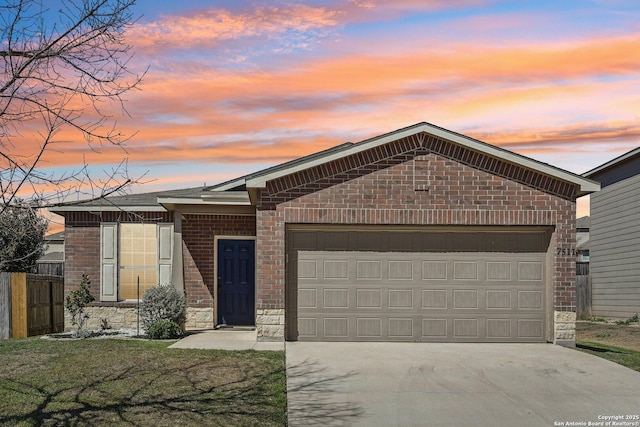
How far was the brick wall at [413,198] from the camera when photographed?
1559cm

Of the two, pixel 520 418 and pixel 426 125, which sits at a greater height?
pixel 426 125

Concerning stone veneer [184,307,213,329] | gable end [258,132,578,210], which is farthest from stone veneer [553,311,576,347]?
stone veneer [184,307,213,329]

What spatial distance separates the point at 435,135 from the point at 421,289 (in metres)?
3.26

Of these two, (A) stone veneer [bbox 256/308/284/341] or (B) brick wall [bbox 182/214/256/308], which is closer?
(A) stone veneer [bbox 256/308/284/341]

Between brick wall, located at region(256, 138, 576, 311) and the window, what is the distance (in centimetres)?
533

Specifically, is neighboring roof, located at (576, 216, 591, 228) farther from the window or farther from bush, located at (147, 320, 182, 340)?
bush, located at (147, 320, 182, 340)

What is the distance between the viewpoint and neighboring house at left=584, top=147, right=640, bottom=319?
90.5 feet

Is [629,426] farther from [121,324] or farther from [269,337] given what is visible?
[121,324]

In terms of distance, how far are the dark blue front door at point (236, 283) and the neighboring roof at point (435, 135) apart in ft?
15.6

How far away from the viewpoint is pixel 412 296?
52.1 ft

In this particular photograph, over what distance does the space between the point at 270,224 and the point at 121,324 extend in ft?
22.1

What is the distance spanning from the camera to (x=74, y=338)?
1725 centimetres

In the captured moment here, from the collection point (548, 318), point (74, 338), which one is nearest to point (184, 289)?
point (74, 338)

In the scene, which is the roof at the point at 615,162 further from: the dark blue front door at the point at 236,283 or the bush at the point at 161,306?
the bush at the point at 161,306
